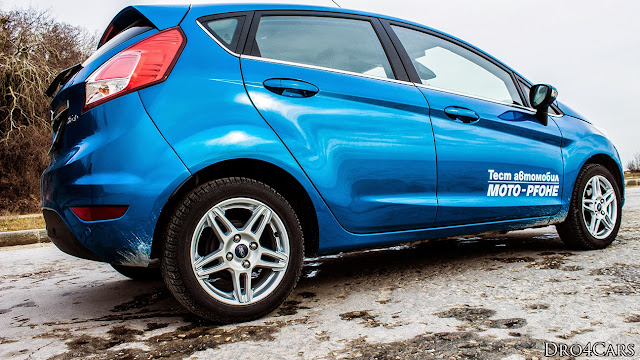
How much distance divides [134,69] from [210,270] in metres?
0.92

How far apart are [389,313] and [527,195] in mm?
1558

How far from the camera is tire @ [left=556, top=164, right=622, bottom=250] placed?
378 cm

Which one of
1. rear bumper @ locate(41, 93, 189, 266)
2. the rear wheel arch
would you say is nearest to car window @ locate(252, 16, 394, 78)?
the rear wheel arch

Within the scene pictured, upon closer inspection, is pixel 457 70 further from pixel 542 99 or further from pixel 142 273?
pixel 142 273

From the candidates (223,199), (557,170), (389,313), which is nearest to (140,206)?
(223,199)

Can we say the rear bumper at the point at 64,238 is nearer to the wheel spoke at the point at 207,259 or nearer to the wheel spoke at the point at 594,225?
the wheel spoke at the point at 207,259

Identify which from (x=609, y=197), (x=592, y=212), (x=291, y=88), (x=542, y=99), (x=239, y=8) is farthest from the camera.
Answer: (x=609, y=197)

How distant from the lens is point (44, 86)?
15641 mm

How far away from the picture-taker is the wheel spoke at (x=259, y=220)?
7.83 feet

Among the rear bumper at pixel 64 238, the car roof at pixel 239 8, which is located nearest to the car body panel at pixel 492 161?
the car roof at pixel 239 8

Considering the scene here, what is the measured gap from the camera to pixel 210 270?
2.31 meters

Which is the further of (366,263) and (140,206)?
(366,263)

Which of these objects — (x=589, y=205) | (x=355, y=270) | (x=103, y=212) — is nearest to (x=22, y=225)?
(x=355, y=270)

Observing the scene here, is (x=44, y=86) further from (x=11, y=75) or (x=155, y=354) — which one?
(x=155, y=354)
